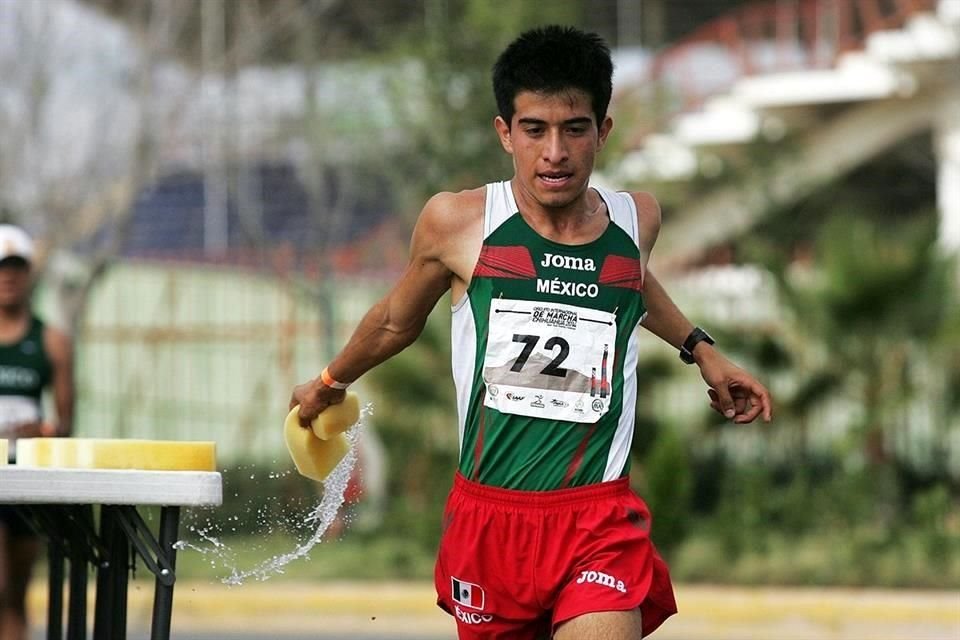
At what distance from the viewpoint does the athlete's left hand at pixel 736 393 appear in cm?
527

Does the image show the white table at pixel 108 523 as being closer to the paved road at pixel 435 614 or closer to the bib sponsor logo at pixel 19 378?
the bib sponsor logo at pixel 19 378

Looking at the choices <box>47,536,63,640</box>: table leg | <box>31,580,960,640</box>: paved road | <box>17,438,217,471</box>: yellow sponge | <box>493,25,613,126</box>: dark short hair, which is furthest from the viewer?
<box>31,580,960,640</box>: paved road

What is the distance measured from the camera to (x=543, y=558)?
4883 millimetres

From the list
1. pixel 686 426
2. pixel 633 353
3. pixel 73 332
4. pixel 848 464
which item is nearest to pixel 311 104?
pixel 73 332

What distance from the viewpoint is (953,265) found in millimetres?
13844

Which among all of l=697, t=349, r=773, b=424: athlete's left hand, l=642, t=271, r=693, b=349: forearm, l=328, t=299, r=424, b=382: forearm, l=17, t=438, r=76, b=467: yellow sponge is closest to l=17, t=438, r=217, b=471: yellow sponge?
l=17, t=438, r=76, b=467: yellow sponge

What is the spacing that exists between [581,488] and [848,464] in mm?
9984

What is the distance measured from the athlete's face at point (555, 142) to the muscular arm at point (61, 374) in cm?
432

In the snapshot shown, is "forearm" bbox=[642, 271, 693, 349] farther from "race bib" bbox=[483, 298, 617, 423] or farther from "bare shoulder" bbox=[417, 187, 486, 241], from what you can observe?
"bare shoulder" bbox=[417, 187, 486, 241]

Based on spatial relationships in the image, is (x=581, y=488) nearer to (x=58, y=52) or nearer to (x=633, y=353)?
(x=633, y=353)

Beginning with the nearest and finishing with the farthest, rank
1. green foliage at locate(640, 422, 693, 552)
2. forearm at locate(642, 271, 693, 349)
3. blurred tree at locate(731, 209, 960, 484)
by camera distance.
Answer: forearm at locate(642, 271, 693, 349)
green foliage at locate(640, 422, 693, 552)
blurred tree at locate(731, 209, 960, 484)

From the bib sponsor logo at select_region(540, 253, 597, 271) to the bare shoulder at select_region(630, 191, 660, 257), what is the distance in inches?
8.8

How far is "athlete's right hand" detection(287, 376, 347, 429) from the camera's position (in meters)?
5.39

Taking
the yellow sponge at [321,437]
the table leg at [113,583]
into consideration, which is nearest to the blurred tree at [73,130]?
the table leg at [113,583]
